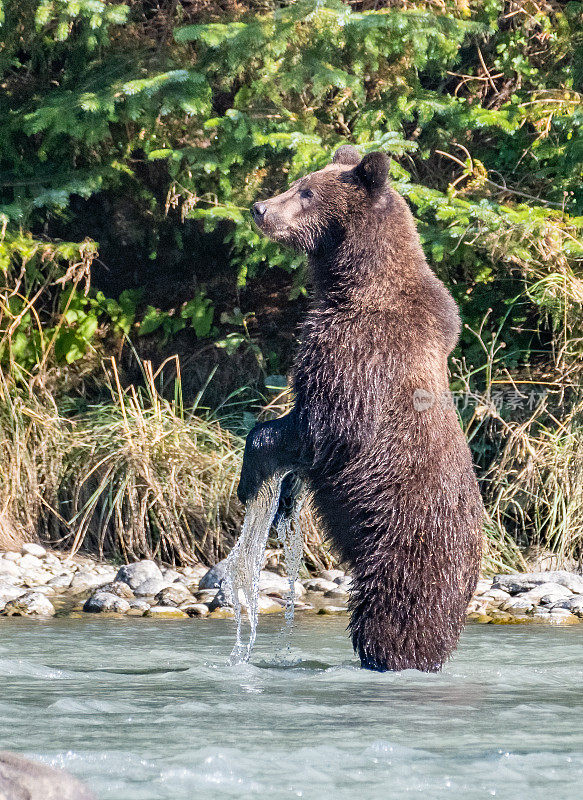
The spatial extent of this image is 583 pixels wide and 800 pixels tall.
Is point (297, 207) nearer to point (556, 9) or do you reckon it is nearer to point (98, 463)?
point (98, 463)

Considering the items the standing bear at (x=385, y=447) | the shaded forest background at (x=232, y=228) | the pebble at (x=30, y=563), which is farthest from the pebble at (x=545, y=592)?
the pebble at (x=30, y=563)

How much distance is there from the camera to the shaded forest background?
8.56 meters

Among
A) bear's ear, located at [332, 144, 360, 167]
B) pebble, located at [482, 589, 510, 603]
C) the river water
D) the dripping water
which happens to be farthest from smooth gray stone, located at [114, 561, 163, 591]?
bear's ear, located at [332, 144, 360, 167]

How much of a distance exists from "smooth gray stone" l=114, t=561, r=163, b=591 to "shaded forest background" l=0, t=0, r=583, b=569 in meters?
0.67

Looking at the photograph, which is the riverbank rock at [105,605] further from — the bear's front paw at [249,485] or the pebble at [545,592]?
the pebble at [545,592]

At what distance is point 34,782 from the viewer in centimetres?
300

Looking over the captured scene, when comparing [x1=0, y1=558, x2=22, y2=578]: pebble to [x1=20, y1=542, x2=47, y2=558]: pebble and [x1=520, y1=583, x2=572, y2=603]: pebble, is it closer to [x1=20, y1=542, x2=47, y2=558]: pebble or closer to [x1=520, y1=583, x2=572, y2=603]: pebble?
[x1=20, y1=542, x2=47, y2=558]: pebble

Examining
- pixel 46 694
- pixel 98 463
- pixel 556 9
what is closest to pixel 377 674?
pixel 46 694

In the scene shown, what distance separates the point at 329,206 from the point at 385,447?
1.31 meters

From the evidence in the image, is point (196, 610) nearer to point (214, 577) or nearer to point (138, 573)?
point (214, 577)

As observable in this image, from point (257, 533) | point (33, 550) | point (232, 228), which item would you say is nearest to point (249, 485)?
point (257, 533)

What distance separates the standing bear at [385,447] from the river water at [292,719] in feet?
1.09

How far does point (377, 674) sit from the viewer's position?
4.91 m

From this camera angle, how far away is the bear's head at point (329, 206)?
18.1ft
